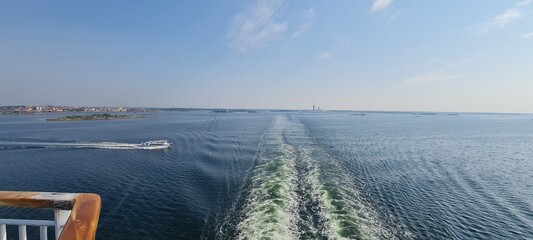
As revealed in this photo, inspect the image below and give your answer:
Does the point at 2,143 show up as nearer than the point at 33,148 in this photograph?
No

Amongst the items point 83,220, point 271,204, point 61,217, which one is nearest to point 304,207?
point 271,204

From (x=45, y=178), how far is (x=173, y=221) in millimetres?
21395

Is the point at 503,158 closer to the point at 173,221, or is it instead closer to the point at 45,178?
the point at 173,221

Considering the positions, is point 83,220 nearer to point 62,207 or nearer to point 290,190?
point 62,207

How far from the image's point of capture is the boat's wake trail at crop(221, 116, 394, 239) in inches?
711

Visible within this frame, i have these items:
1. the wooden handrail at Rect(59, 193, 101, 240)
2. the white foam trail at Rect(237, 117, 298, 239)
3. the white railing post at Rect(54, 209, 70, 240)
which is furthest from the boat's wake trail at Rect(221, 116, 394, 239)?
the wooden handrail at Rect(59, 193, 101, 240)

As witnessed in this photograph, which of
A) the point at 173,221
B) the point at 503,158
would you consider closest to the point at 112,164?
the point at 173,221

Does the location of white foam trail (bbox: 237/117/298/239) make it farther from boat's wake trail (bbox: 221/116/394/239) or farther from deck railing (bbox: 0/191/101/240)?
deck railing (bbox: 0/191/101/240)

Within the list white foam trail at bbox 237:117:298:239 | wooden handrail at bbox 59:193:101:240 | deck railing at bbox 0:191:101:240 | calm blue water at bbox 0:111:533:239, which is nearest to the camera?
wooden handrail at bbox 59:193:101:240

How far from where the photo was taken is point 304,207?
2180 centimetres

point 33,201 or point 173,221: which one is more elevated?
point 33,201

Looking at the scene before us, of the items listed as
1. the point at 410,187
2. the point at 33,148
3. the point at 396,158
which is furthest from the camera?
the point at 33,148

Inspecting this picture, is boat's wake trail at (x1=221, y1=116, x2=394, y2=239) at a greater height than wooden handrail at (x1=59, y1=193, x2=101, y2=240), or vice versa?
wooden handrail at (x1=59, y1=193, x2=101, y2=240)

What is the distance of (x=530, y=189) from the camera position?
97.7 ft
